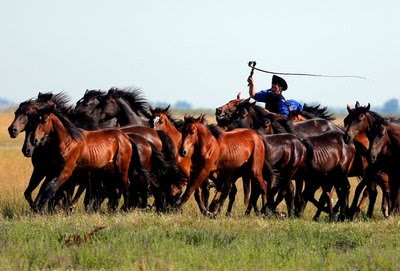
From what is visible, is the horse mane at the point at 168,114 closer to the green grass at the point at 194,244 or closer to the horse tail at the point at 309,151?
the horse tail at the point at 309,151

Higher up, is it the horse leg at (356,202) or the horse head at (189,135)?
the horse head at (189,135)

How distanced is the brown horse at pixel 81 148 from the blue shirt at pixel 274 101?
3.93 meters

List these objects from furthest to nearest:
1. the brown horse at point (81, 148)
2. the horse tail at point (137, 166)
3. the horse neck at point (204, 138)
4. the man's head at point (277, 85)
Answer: the man's head at point (277, 85) < the horse tail at point (137, 166) < the horse neck at point (204, 138) < the brown horse at point (81, 148)

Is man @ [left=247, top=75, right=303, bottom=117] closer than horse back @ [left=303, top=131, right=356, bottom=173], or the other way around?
horse back @ [left=303, top=131, right=356, bottom=173]

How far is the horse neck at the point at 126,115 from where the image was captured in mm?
18797

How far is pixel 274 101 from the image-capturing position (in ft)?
63.7

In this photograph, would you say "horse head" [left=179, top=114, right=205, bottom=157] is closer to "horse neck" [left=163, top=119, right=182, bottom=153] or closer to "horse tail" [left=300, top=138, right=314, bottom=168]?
→ "horse neck" [left=163, top=119, right=182, bottom=153]

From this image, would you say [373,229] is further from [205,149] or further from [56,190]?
[56,190]

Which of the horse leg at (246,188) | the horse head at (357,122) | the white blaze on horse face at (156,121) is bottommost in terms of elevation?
the horse leg at (246,188)

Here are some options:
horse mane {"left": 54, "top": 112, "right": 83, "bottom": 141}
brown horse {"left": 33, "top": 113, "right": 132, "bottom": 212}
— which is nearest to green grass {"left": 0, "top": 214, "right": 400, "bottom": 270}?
brown horse {"left": 33, "top": 113, "right": 132, "bottom": 212}

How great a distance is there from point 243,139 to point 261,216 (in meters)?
1.35

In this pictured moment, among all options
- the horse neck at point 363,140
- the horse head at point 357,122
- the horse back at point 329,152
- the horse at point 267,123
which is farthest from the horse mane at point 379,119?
the horse at point 267,123

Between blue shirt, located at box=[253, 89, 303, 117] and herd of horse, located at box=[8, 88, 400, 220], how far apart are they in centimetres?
118

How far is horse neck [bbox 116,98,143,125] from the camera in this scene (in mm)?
18797
